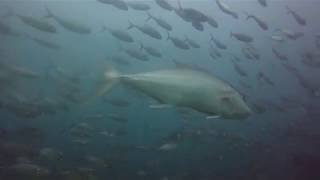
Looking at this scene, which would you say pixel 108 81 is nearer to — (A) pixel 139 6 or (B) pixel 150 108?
(B) pixel 150 108

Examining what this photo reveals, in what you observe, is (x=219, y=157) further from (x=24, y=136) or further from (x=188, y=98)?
(x=188, y=98)

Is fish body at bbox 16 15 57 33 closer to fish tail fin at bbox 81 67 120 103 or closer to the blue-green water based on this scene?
the blue-green water

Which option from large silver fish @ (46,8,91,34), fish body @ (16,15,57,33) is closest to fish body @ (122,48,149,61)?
large silver fish @ (46,8,91,34)

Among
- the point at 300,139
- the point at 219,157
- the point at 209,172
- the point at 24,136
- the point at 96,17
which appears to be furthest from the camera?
the point at 96,17

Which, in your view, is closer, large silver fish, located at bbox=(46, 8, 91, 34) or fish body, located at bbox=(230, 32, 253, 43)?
large silver fish, located at bbox=(46, 8, 91, 34)

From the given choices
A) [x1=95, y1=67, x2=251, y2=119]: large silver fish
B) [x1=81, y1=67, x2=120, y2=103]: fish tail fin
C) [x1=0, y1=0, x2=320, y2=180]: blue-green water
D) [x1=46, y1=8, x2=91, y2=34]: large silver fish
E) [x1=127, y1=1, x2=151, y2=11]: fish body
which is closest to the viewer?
[x1=95, y1=67, x2=251, y2=119]: large silver fish

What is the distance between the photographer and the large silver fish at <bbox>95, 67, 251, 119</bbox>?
3072mm

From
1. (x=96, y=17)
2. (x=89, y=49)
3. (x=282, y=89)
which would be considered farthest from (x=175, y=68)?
(x=89, y=49)

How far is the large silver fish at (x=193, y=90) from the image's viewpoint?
10.1 ft

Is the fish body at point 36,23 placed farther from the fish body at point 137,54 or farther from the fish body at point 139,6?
the fish body at point 137,54

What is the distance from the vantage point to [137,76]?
311 cm

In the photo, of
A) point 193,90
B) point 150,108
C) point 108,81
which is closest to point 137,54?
point 150,108

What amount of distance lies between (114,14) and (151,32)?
28.5m

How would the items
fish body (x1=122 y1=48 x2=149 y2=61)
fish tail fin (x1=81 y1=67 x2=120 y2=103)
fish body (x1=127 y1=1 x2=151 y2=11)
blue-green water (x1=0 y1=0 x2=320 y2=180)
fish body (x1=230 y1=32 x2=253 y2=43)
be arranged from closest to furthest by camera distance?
fish tail fin (x1=81 y1=67 x2=120 y2=103) → blue-green water (x1=0 y1=0 x2=320 y2=180) → fish body (x1=230 y1=32 x2=253 y2=43) → fish body (x1=127 y1=1 x2=151 y2=11) → fish body (x1=122 y1=48 x2=149 y2=61)
